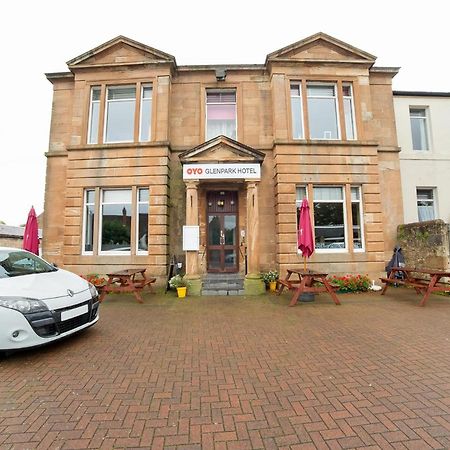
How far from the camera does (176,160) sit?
10781 mm

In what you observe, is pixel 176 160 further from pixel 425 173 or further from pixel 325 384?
pixel 425 173

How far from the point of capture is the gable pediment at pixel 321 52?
10.6m

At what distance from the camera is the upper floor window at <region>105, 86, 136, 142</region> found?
10953 mm

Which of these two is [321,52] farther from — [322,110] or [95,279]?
[95,279]

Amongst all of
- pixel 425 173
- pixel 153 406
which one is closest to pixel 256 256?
pixel 153 406

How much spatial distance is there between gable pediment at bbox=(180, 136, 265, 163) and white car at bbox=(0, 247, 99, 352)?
19.0ft

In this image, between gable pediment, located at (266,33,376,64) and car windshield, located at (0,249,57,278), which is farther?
gable pediment, located at (266,33,376,64)

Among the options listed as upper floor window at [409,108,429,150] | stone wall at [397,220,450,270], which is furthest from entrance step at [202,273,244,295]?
upper floor window at [409,108,429,150]

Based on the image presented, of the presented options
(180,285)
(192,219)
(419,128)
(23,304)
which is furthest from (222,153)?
(419,128)

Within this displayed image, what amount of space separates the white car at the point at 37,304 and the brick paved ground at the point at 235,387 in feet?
1.19

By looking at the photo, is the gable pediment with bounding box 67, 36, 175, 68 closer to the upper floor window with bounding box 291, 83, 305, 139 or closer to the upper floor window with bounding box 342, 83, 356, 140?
the upper floor window with bounding box 291, 83, 305, 139

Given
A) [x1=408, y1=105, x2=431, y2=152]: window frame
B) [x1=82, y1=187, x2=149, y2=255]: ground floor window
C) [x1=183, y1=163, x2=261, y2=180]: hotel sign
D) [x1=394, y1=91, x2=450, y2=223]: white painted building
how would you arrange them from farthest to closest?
[x1=408, y1=105, x2=431, y2=152]: window frame
[x1=394, y1=91, x2=450, y2=223]: white painted building
[x1=82, y1=187, x2=149, y2=255]: ground floor window
[x1=183, y1=163, x2=261, y2=180]: hotel sign

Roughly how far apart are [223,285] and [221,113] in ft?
22.9

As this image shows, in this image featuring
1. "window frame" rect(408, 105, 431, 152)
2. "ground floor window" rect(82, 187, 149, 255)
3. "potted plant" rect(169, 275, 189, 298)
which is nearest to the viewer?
"potted plant" rect(169, 275, 189, 298)
